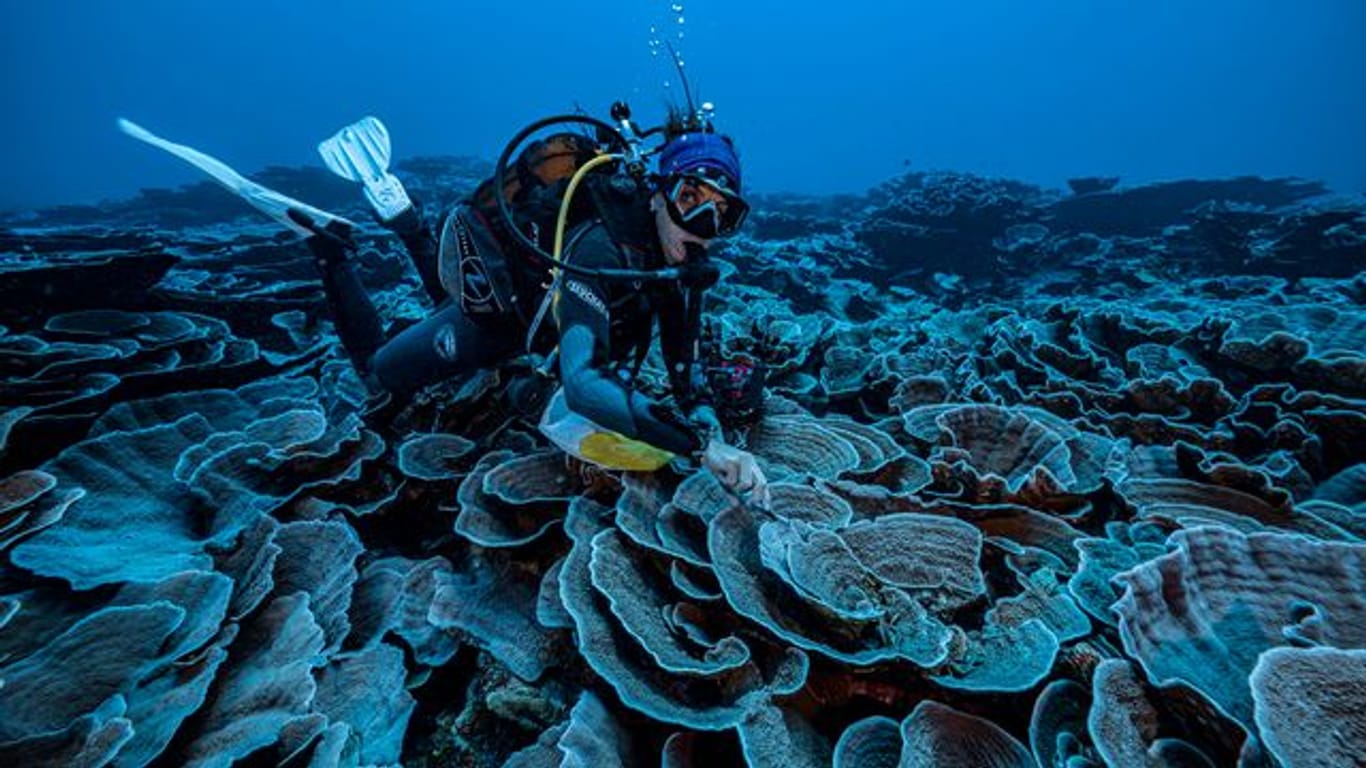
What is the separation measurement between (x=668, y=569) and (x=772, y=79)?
168 metres

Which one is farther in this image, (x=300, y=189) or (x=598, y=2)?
(x=598, y=2)

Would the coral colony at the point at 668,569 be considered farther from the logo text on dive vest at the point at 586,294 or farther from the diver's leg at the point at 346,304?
the logo text on dive vest at the point at 586,294

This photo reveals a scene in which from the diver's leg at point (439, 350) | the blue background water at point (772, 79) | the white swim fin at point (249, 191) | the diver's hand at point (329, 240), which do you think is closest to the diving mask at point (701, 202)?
the diver's leg at point (439, 350)

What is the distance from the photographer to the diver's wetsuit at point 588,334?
227 cm

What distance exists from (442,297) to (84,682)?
10.2ft

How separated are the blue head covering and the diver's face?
0.16 m

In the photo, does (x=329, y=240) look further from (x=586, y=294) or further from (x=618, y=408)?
(x=618, y=408)

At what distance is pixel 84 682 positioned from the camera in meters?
1.79

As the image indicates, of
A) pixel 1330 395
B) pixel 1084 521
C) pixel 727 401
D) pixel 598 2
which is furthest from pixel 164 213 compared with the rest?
pixel 598 2

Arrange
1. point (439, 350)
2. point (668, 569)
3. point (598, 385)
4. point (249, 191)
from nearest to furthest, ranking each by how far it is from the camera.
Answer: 1. point (668, 569)
2. point (598, 385)
3. point (439, 350)
4. point (249, 191)

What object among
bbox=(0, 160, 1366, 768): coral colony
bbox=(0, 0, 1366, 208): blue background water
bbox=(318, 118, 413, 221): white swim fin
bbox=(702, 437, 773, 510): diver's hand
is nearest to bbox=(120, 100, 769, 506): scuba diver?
bbox=(702, 437, 773, 510): diver's hand

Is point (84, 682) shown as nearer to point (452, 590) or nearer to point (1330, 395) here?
point (452, 590)

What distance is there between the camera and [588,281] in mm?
2586

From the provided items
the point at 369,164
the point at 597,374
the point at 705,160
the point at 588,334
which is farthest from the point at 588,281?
the point at 369,164
